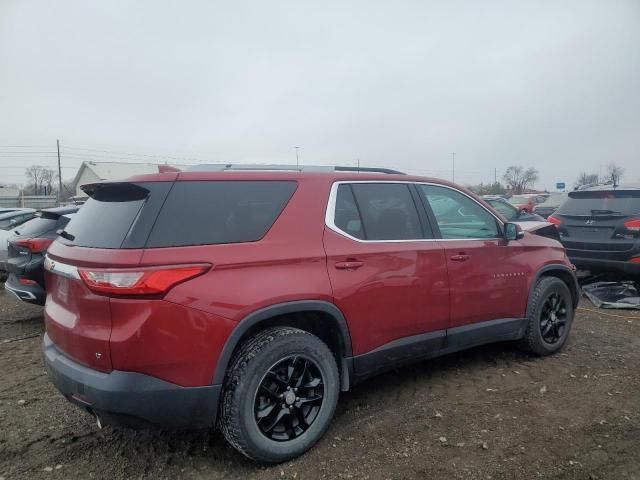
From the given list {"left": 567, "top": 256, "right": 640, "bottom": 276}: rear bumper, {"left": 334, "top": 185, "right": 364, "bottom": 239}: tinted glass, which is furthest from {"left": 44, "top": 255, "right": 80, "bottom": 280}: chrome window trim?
{"left": 567, "top": 256, "right": 640, "bottom": 276}: rear bumper

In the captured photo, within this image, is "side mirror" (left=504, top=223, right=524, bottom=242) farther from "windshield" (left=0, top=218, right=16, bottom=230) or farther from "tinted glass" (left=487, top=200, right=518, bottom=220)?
"windshield" (left=0, top=218, right=16, bottom=230)

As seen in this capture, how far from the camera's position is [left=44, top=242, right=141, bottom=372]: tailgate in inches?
97.1

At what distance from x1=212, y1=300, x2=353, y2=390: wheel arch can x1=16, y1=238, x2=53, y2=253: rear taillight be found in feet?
13.1

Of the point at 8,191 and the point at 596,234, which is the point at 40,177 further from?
the point at 596,234

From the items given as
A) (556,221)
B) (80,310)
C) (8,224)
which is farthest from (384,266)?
(8,224)

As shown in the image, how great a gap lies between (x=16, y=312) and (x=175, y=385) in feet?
18.2

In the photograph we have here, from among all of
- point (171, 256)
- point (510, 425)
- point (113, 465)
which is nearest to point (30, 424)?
point (113, 465)

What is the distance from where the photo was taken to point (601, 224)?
696 centimetres

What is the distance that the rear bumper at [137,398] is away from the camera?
2.44 meters

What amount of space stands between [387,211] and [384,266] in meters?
0.46

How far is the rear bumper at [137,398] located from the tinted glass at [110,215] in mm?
683

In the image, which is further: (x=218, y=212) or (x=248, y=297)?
(x=218, y=212)

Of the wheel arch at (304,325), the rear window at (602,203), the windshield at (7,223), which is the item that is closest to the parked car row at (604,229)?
the rear window at (602,203)

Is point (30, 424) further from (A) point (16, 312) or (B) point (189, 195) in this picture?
(A) point (16, 312)
